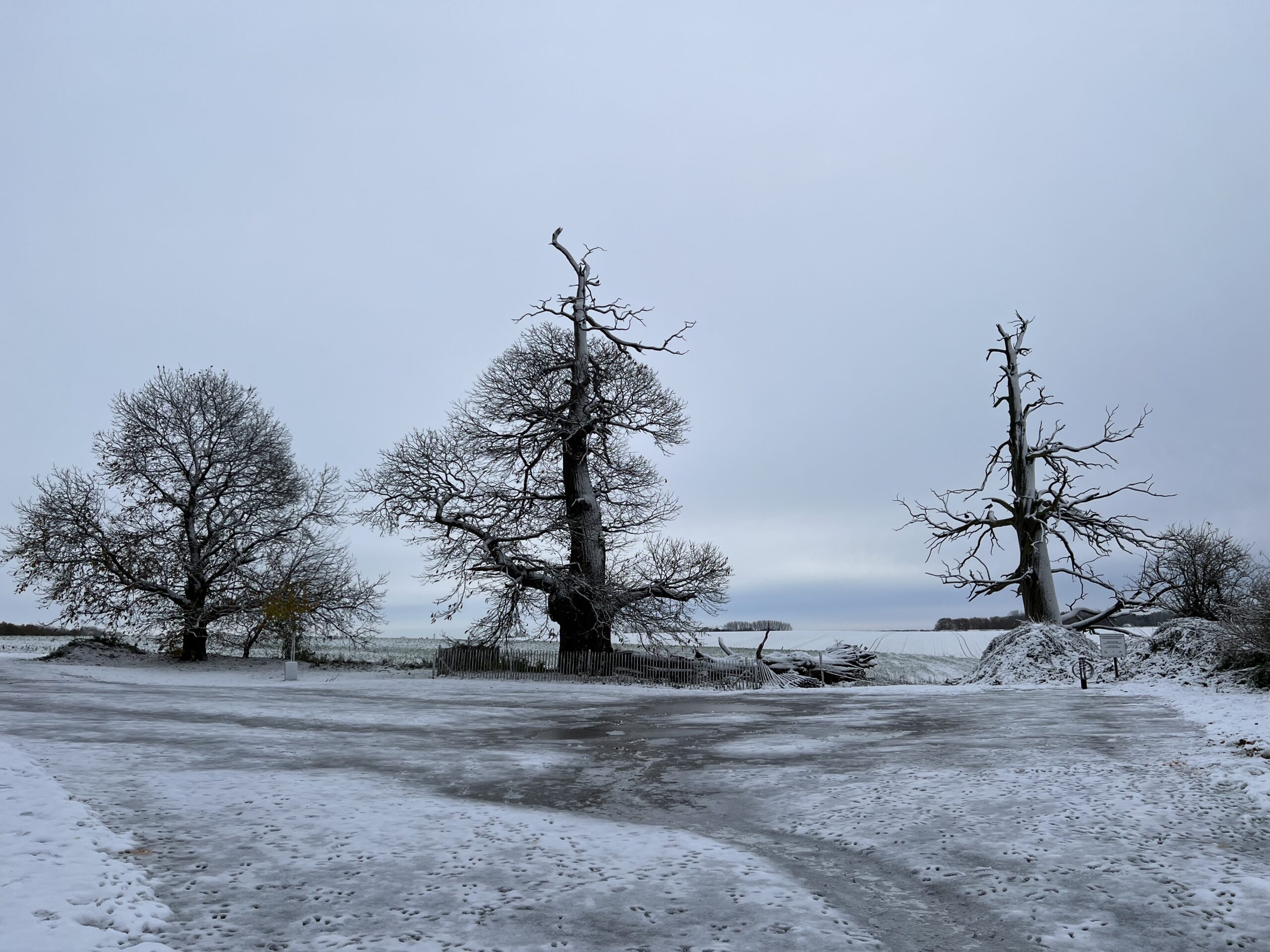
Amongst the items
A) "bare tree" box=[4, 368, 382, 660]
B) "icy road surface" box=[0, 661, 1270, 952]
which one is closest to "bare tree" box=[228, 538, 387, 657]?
"bare tree" box=[4, 368, 382, 660]

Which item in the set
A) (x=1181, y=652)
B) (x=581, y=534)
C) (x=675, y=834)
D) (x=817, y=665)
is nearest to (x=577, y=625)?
(x=581, y=534)

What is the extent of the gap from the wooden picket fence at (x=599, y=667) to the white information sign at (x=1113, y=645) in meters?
9.46

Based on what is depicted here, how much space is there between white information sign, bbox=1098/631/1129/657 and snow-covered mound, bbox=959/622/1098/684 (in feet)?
5.92

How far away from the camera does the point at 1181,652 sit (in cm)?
2302

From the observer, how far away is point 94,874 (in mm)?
5289

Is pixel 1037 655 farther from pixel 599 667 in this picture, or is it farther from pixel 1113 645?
pixel 599 667

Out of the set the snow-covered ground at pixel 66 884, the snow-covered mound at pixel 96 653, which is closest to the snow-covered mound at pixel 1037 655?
the snow-covered ground at pixel 66 884

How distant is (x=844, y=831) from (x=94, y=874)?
5478 mm

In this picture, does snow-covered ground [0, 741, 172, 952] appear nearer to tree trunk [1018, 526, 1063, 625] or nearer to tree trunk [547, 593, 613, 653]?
tree trunk [547, 593, 613, 653]

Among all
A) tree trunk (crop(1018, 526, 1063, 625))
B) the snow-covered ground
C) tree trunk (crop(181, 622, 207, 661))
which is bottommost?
the snow-covered ground

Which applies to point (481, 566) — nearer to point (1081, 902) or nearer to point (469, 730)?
point (469, 730)

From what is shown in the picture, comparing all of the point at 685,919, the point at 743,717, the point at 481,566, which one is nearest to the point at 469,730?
the point at 743,717

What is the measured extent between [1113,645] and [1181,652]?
261cm

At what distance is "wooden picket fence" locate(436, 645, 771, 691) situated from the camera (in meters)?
26.1
